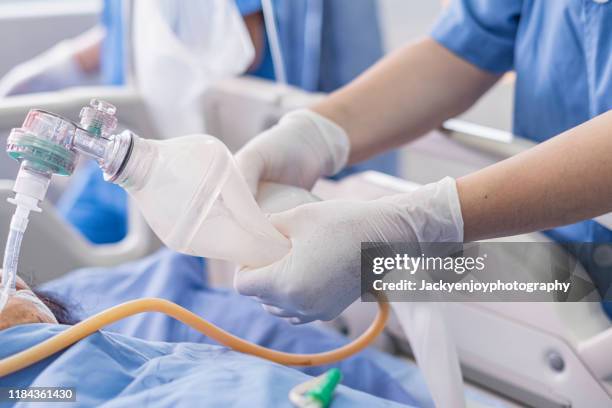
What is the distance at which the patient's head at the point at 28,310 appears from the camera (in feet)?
3.07

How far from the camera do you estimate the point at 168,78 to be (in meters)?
1.65

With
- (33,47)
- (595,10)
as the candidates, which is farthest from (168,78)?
(33,47)

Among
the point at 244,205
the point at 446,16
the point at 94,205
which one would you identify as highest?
the point at 446,16

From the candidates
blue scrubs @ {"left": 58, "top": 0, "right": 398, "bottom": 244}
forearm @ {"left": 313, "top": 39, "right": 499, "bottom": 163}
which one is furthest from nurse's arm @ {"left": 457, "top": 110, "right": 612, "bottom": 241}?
blue scrubs @ {"left": 58, "top": 0, "right": 398, "bottom": 244}

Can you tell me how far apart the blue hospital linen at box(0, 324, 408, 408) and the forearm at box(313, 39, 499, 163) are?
17.2 inches

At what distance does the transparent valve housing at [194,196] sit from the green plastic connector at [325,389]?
17cm

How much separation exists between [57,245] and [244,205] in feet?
2.94

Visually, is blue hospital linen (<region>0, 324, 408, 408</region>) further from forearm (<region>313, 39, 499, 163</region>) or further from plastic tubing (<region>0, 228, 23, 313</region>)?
forearm (<region>313, 39, 499, 163</region>)

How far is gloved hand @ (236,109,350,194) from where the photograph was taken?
106 centimetres

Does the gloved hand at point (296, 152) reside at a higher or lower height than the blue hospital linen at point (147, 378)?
higher

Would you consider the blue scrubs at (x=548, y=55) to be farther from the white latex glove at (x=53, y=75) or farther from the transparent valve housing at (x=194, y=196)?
the white latex glove at (x=53, y=75)

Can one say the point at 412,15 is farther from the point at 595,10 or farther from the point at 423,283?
the point at 423,283

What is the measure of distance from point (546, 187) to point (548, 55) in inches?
13.9

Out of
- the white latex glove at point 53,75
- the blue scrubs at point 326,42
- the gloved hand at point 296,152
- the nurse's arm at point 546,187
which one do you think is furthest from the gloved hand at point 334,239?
the white latex glove at point 53,75
